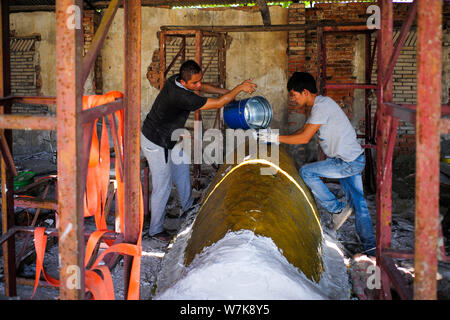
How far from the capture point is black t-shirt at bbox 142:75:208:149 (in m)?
4.60

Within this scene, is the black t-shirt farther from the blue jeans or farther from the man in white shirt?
the blue jeans

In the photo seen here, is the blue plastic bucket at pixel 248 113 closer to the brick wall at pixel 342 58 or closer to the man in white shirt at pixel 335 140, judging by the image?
the man in white shirt at pixel 335 140

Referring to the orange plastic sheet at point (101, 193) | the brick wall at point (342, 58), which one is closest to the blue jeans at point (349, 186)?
the orange plastic sheet at point (101, 193)

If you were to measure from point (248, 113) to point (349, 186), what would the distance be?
4.59 feet

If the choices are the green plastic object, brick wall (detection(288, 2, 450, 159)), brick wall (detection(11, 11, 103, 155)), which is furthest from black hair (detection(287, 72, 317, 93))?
brick wall (detection(11, 11, 103, 155))

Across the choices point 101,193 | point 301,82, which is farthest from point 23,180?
point 301,82

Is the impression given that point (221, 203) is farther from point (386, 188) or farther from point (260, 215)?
point (386, 188)

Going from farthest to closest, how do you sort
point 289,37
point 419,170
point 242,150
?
1. point 289,37
2. point 242,150
3. point 419,170

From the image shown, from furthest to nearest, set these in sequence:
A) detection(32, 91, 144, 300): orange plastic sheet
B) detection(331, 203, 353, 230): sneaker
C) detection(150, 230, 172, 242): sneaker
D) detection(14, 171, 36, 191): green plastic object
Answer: detection(14, 171, 36, 191): green plastic object, detection(150, 230, 172, 242): sneaker, detection(331, 203, 353, 230): sneaker, detection(32, 91, 144, 300): orange plastic sheet

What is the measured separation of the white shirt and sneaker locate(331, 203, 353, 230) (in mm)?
545

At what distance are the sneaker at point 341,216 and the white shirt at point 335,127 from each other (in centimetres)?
55

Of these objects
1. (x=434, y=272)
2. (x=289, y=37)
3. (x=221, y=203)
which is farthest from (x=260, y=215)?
(x=289, y=37)
